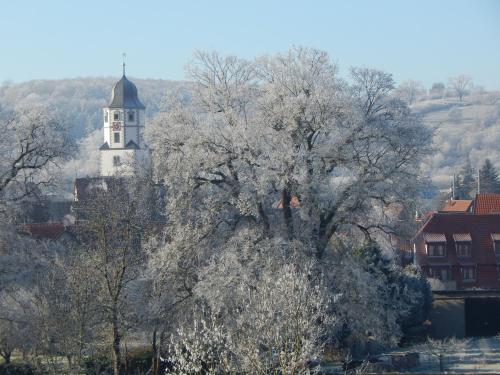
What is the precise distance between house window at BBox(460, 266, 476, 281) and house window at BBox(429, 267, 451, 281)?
659mm

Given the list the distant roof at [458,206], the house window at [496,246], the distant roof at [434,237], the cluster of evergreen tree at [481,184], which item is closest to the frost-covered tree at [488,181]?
the cluster of evergreen tree at [481,184]

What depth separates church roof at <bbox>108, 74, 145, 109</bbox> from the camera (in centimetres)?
10375

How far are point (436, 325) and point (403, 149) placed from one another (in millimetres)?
12306

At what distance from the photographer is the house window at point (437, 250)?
5062 cm

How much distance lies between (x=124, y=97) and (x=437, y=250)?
58.4m

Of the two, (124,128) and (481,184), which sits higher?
(124,128)

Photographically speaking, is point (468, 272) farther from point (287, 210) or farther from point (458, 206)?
point (287, 210)

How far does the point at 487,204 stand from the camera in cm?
5869

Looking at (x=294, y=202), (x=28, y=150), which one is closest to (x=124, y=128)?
(x=28, y=150)

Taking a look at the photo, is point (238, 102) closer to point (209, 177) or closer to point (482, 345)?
point (209, 177)

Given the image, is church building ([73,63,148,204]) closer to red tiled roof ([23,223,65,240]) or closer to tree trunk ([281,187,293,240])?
red tiled roof ([23,223,65,240])

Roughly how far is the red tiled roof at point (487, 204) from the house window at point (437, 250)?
26.8ft

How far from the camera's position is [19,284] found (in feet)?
96.7

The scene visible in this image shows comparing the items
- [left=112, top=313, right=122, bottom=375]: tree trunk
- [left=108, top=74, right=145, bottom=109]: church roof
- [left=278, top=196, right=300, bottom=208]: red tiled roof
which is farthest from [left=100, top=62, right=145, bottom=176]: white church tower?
[left=112, top=313, right=122, bottom=375]: tree trunk
